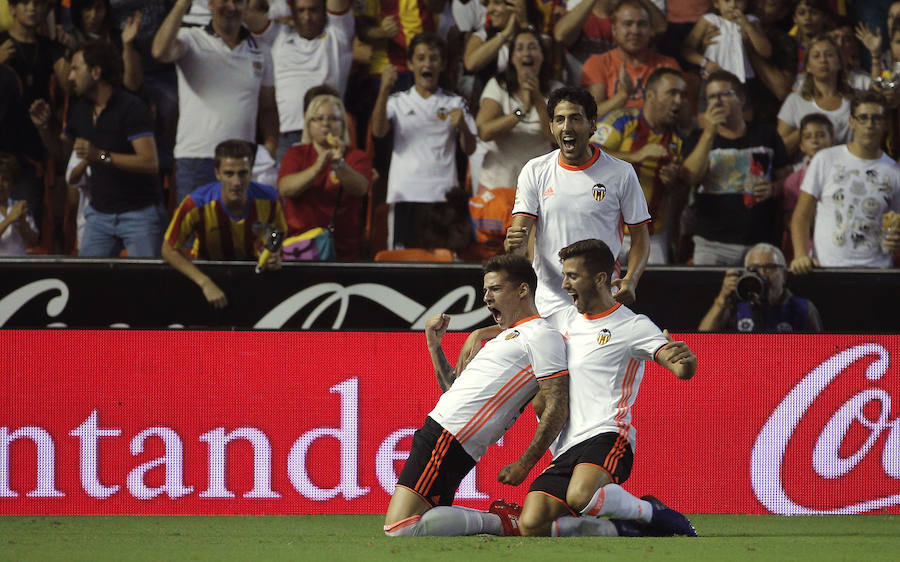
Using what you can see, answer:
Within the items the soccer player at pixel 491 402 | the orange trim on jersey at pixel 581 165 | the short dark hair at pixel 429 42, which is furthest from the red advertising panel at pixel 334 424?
the short dark hair at pixel 429 42

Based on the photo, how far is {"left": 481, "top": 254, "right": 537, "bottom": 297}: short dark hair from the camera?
557 cm

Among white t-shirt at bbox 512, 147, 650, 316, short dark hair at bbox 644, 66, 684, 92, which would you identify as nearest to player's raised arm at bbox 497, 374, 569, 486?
white t-shirt at bbox 512, 147, 650, 316

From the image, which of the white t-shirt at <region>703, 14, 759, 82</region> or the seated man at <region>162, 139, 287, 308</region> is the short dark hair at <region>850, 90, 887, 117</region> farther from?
the seated man at <region>162, 139, 287, 308</region>

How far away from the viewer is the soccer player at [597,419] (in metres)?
5.26

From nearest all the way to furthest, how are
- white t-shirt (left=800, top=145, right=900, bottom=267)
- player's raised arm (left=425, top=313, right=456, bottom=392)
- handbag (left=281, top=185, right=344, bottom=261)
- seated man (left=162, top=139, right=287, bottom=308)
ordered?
1. player's raised arm (left=425, top=313, right=456, bottom=392)
2. seated man (left=162, top=139, right=287, bottom=308)
3. white t-shirt (left=800, top=145, right=900, bottom=267)
4. handbag (left=281, top=185, right=344, bottom=261)

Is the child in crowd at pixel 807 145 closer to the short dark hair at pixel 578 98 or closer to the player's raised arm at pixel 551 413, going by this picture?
the short dark hair at pixel 578 98

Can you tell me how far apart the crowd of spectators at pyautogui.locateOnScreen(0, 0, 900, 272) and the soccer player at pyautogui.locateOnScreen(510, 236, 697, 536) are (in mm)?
2913

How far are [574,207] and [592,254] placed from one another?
1.94ft

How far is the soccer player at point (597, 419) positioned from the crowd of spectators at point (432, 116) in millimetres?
2913

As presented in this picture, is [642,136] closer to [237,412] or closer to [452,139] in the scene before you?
[452,139]

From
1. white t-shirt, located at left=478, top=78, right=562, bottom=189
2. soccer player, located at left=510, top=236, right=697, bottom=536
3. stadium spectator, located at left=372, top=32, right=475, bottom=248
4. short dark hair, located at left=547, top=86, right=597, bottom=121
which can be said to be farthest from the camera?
stadium spectator, located at left=372, top=32, right=475, bottom=248

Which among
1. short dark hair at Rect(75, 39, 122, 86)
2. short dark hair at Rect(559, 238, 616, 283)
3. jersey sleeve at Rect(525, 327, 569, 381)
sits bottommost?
jersey sleeve at Rect(525, 327, 569, 381)

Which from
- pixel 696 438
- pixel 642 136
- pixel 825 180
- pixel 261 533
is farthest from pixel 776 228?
pixel 261 533

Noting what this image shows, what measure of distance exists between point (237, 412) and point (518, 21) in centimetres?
390
